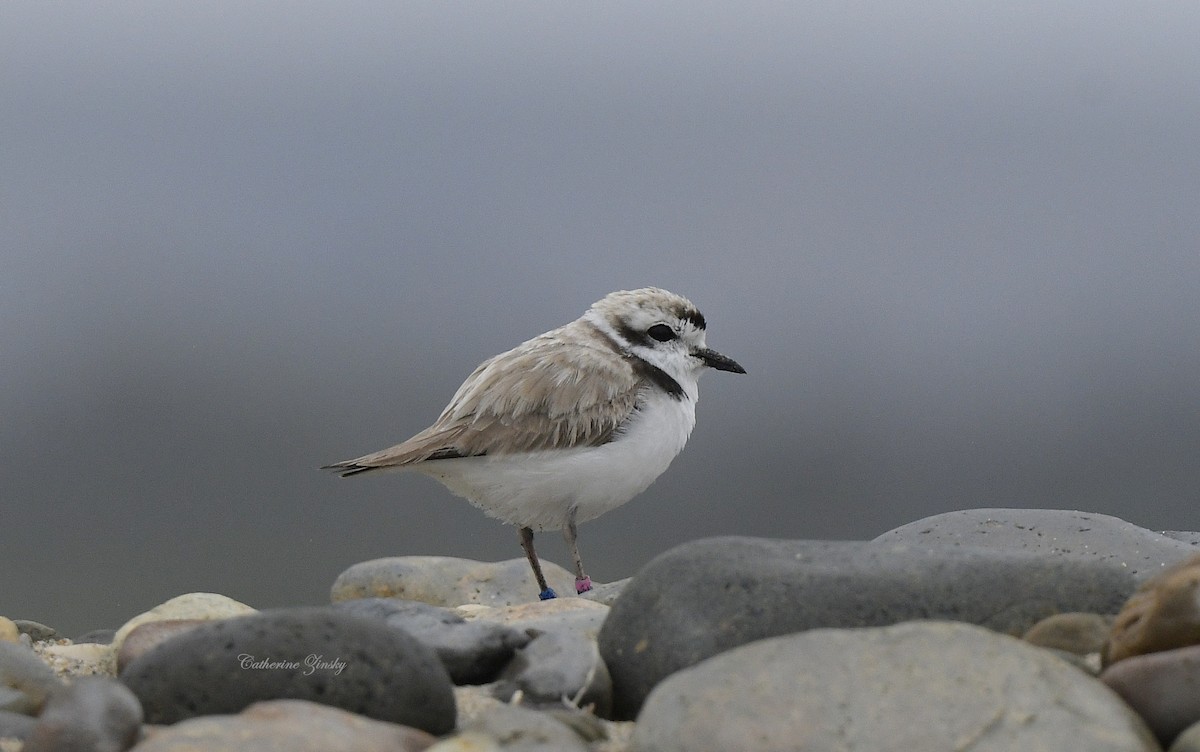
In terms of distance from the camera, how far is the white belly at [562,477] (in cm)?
739

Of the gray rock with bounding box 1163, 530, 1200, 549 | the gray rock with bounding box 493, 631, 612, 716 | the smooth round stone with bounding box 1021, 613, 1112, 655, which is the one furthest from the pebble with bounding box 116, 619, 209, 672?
the gray rock with bounding box 1163, 530, 1200, 549

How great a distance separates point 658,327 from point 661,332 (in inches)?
2.1

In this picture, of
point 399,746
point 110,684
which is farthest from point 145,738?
point 399,746

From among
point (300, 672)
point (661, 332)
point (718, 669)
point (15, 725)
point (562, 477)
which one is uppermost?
point (661, 332)

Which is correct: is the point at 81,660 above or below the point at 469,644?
below

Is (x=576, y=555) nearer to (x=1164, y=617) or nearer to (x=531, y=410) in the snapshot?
(x=531, y=410)

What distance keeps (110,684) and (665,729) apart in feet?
5.46

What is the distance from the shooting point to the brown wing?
24.2ft

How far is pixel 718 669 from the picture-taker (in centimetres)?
354

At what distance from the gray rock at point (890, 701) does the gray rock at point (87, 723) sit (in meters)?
1.50

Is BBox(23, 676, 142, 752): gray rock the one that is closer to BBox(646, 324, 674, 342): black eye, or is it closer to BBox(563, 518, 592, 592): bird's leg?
BBox(563, 518, 592, 592): bird's leg

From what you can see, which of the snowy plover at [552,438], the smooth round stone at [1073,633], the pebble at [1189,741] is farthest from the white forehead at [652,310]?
the pebble at [1189,741]

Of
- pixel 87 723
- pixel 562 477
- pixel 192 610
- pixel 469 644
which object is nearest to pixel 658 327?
pixel 562 477

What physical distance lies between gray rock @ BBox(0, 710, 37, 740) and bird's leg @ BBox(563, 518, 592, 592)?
156 inches
